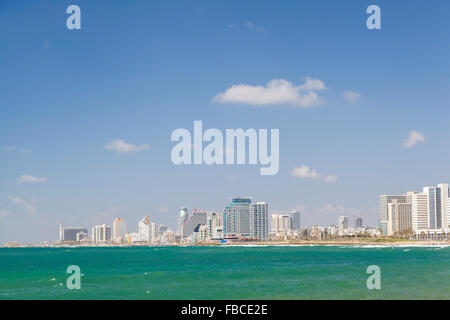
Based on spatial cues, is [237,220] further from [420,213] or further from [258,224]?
[420,213]

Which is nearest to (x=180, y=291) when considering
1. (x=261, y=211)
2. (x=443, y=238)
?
(x=443, y=238)

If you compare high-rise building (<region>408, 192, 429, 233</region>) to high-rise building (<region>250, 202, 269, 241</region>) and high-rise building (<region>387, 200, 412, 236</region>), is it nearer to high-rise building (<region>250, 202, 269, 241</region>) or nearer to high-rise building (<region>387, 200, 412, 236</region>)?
high-rise building (<region>387, 200, 412, 236</region>)

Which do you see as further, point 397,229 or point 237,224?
→ point 237,224

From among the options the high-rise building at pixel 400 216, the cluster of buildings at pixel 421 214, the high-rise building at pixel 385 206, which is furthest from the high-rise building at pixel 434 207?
the high-rise building at pixel 385 206

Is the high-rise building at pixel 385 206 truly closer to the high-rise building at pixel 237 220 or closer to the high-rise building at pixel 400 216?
the high-rise building at pixel 400 216
